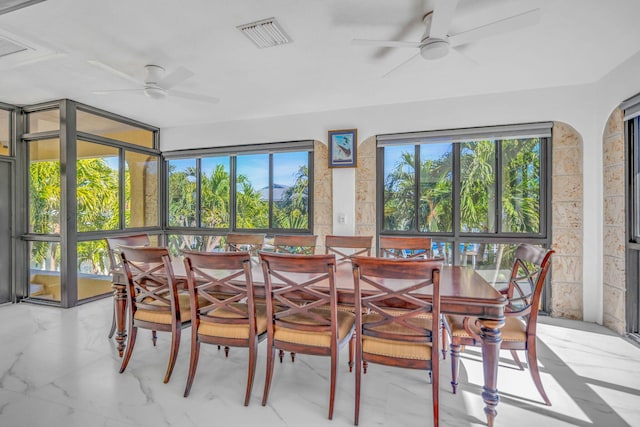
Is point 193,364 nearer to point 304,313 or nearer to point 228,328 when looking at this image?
point 228,328

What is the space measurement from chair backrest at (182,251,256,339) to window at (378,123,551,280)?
2.47 m

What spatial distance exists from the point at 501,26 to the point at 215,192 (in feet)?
13.5

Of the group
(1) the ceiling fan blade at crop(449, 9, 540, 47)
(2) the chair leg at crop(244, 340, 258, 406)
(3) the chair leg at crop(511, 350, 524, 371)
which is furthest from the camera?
(3) the chair leg at crop(511, 350, 524, 371)

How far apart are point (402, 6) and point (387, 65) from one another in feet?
2.82

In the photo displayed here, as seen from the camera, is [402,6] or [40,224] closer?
[402,6]

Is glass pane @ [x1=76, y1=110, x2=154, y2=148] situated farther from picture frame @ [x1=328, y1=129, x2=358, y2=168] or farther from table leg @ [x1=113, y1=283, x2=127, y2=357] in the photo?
picture frame @ [x1=328, y1=129, x2=358, y2=168]

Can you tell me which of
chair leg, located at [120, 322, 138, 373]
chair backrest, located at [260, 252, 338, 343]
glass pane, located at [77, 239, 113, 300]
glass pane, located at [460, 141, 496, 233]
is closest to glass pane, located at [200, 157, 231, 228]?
glass pane, located at [77, 239, 113, 300]

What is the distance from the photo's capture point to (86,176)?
420cm

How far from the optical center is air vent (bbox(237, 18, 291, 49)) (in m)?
2.29

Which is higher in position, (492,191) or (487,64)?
(487,64)

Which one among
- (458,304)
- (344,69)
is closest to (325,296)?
(458,304)

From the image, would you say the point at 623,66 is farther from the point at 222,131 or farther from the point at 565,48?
the point at 222,131

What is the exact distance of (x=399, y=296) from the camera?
5.75 ft

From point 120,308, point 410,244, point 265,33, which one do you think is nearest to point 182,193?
point 120,308
